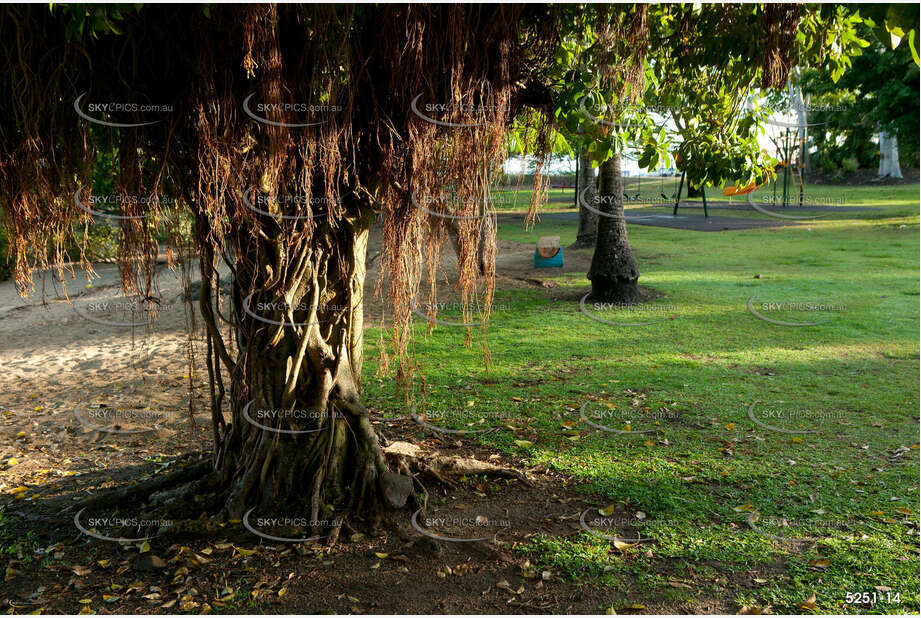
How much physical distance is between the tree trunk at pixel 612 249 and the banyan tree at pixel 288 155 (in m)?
6.38

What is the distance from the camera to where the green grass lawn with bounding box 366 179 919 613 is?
Answer: 404cm

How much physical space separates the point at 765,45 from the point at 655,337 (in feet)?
19.1

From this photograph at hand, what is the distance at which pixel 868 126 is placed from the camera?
20984 mm

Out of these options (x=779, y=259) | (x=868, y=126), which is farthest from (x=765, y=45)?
(x=868, y=126)

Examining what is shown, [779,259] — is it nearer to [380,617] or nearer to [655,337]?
[655,337]

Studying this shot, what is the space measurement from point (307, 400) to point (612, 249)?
296 inches

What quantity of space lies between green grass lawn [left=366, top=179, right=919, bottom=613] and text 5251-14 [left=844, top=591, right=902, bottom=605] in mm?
17
